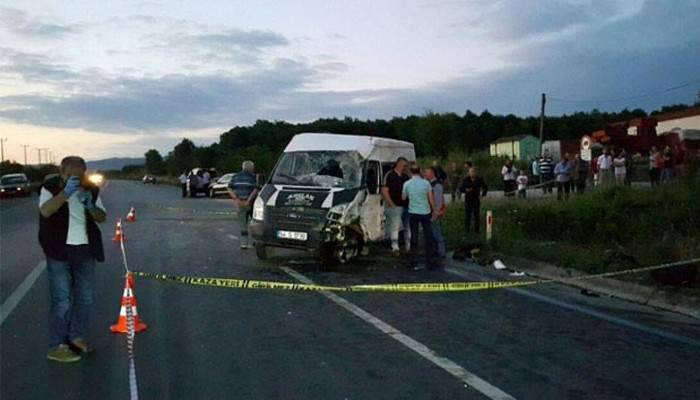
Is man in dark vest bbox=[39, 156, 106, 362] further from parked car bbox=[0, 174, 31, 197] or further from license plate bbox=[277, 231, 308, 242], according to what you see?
parked car bbox=[0, 174, 31, 197]

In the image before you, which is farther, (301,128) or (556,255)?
(301,128)

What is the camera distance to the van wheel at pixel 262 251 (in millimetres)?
13570

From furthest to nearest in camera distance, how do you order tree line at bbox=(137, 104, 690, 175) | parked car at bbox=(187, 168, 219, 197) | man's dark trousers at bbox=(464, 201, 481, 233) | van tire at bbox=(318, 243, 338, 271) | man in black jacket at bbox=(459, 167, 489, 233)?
tree line at bbox=(137, 104, 690, 175), parked car at bbox=(187, 168, 219, 197), man's dark trousers at bbox=(464, 201, 481, 233), man in black jacket at bbox=(459, 167, 489, 233), van tire at bbox=(318, 243, 338, 271)

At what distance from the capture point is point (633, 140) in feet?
114

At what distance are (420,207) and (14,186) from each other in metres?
46.8

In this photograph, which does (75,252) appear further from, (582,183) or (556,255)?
(582,183)

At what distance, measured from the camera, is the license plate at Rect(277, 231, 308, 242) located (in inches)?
497

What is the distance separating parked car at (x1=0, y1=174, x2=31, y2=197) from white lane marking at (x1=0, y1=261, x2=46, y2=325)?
42.7 metres

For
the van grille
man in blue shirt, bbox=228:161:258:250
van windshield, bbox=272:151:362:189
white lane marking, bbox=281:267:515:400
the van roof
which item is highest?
the van roof

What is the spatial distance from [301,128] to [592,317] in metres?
94.6

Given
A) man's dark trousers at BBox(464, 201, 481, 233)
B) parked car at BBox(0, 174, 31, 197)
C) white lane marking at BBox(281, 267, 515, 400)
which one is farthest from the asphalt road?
parked car at BBox(0, 174, 31, 197)

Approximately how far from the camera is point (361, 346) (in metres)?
7.12

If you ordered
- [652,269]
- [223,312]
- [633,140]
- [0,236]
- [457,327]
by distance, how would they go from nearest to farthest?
[457,327] < [223,312] < [652,269] < [0,236] < [633,140]

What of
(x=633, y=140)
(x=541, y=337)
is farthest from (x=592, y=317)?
(x=633, y=140)
